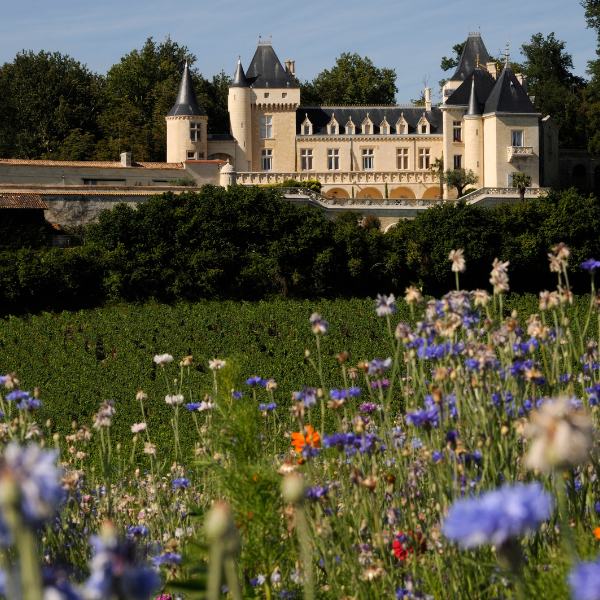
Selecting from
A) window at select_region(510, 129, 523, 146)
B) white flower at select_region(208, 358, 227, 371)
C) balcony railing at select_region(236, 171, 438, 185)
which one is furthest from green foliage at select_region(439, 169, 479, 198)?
white flower at select_region(208, 358, 227, 371)

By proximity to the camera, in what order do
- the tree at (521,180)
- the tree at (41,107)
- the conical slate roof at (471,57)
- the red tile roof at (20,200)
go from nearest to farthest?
the red tile roof at (20,200) → the tree at (521,180) → the conical slate roof at (471,57) → the tree at (41,107)

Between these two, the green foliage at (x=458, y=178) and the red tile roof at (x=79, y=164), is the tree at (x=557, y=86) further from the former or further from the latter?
the red tile roof at (x=79, y=164)

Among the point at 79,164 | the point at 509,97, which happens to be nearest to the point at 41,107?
the point at 79,164

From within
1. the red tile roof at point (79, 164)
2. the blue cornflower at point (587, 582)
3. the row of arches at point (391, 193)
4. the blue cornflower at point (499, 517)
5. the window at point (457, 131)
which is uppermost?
the window at point (457, 131)

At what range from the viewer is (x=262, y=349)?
81.7 feet

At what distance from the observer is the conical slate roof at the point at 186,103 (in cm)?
4581

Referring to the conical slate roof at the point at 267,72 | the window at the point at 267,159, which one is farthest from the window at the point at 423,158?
the window at the point at 267,159

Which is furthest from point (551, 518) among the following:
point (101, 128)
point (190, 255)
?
point (101, 128)

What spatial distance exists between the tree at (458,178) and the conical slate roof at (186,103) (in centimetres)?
1390

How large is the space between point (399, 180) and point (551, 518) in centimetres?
4322

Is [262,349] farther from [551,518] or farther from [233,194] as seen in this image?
[551,518]

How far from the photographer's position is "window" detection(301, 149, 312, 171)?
48625 mm

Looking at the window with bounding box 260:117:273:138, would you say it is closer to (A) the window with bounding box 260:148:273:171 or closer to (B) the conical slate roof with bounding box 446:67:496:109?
(A) the window with bounding box 260:148:273:171

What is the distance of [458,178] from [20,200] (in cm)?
2243
